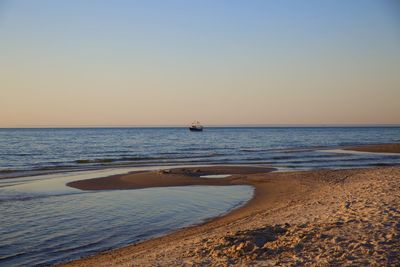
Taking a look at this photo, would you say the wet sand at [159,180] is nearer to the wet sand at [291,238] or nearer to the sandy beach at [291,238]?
the sandy beach at [291,238]

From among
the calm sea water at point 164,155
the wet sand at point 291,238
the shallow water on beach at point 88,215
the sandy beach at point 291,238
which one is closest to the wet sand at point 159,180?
the shallow water on beach at point 88,215

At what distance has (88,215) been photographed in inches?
515

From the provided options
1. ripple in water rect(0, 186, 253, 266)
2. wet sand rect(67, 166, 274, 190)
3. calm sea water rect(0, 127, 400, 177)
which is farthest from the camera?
calm sea water rect(0, 127, 400, 177)

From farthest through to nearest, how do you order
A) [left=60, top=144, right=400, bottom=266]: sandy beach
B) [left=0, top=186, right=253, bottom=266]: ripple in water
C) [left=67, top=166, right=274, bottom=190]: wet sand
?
1. [left=67, top=166, right=274, bottom=190]: wet sand
2. [left=0, top=186, right=253, bottom=266]: ripple in water
3. [left=60, top=144, right=400, bottom=266]: sandy beach

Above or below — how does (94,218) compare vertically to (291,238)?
below

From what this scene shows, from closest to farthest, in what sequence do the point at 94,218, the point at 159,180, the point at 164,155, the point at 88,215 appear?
the point at 94,218
the point at 88,215
the point at 159,180
the point at 164,155

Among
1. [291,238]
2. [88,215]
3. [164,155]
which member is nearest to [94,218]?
[88,215]

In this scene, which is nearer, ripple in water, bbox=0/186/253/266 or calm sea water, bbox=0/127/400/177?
ripple in water, bbox=0/186/253/266


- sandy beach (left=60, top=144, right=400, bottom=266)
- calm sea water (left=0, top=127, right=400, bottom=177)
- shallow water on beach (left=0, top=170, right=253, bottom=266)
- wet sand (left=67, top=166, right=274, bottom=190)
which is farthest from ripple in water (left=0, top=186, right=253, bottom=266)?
calm sea water (left=0, top=127, right=400, bottom=177)

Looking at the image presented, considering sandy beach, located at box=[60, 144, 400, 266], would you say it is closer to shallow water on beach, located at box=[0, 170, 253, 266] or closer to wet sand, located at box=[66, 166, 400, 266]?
wet sand, located at box=[66, 166, 400, 266]

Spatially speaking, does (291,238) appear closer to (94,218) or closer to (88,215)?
(94,218)

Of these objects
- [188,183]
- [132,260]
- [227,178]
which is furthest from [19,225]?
[227,178]

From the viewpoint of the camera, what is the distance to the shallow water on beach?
31.4 ft

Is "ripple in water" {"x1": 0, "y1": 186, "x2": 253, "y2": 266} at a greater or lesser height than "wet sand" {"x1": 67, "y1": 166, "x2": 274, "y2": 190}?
greater
